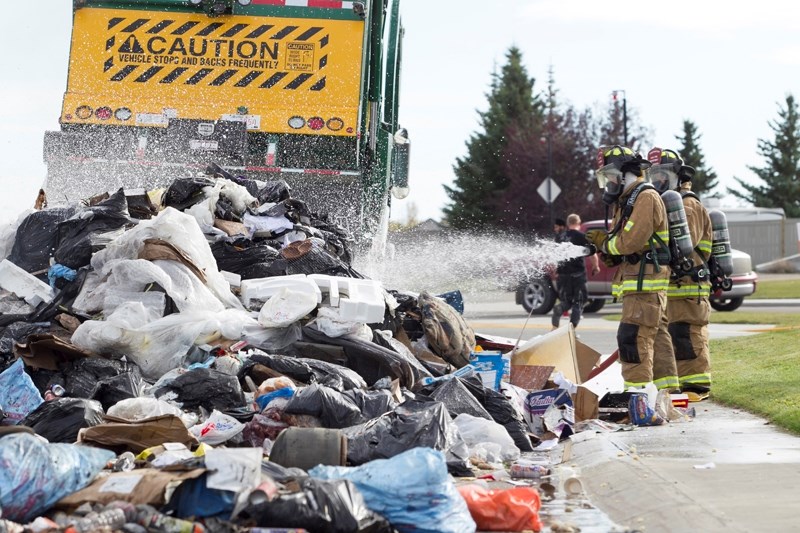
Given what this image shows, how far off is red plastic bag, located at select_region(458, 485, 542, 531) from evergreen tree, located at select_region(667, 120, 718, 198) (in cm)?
4756

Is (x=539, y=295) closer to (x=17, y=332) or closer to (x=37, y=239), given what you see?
(x=37, y=239)

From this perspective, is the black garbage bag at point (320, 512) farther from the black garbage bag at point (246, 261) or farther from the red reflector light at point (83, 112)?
the red reflector light at point (83, 112)

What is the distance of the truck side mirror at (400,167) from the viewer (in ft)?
40.4

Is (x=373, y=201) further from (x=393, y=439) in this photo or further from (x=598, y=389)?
(x=393, y=439)

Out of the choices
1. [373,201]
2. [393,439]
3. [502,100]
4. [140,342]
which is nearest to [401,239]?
[373,201]

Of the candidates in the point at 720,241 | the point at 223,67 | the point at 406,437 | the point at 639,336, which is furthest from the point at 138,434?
the point at 223,67

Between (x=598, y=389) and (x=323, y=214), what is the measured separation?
2812mm

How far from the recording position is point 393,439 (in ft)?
17.8

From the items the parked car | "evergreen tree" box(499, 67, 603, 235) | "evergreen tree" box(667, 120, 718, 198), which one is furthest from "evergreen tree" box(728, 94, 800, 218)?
the parked car

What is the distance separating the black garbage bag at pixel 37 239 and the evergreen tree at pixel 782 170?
4752 cm

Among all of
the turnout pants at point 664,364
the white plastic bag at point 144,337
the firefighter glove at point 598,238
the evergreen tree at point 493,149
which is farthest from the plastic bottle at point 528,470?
the evergreen tree at point 493,149

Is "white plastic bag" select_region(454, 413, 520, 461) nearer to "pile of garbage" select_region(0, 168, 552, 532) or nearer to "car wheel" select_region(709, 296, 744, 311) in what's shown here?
"pile of garbage" select_region(0, 168, 552, 532)

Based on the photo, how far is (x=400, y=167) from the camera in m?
12.4

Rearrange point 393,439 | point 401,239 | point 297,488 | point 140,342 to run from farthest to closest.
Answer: point 401,239 → point 140,342 → point 393,439 → point 297,488
